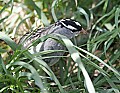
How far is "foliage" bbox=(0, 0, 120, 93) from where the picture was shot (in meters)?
2.00

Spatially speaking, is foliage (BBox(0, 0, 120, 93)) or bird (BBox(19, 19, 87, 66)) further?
bird (BBox(19, 19, 87, 66))

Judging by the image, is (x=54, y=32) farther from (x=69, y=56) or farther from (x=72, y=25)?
Answer: (x=69, y=56)

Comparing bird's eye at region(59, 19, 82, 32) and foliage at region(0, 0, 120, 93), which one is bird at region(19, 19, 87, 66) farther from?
foliage at region(0, 0, 120, 93)

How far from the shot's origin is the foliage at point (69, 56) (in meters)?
2.00

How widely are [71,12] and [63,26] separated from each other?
75 cm

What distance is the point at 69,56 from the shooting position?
2479mm

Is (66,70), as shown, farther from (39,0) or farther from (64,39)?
(39,0)

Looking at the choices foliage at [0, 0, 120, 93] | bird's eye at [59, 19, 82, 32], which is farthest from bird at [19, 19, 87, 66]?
foliage at [0, 0, 120, 93]

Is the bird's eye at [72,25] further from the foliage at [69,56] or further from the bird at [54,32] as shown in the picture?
the foliage at [69,56]

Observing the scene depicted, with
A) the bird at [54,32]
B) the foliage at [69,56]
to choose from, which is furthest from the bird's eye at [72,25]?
the foliage at [69,56]

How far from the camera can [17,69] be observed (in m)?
2.14

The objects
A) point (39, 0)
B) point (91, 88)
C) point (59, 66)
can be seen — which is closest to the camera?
point (91, 88)

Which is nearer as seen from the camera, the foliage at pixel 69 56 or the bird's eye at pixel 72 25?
the foliage at pixel 69 56

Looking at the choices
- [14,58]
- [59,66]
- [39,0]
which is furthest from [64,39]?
[39,0]
